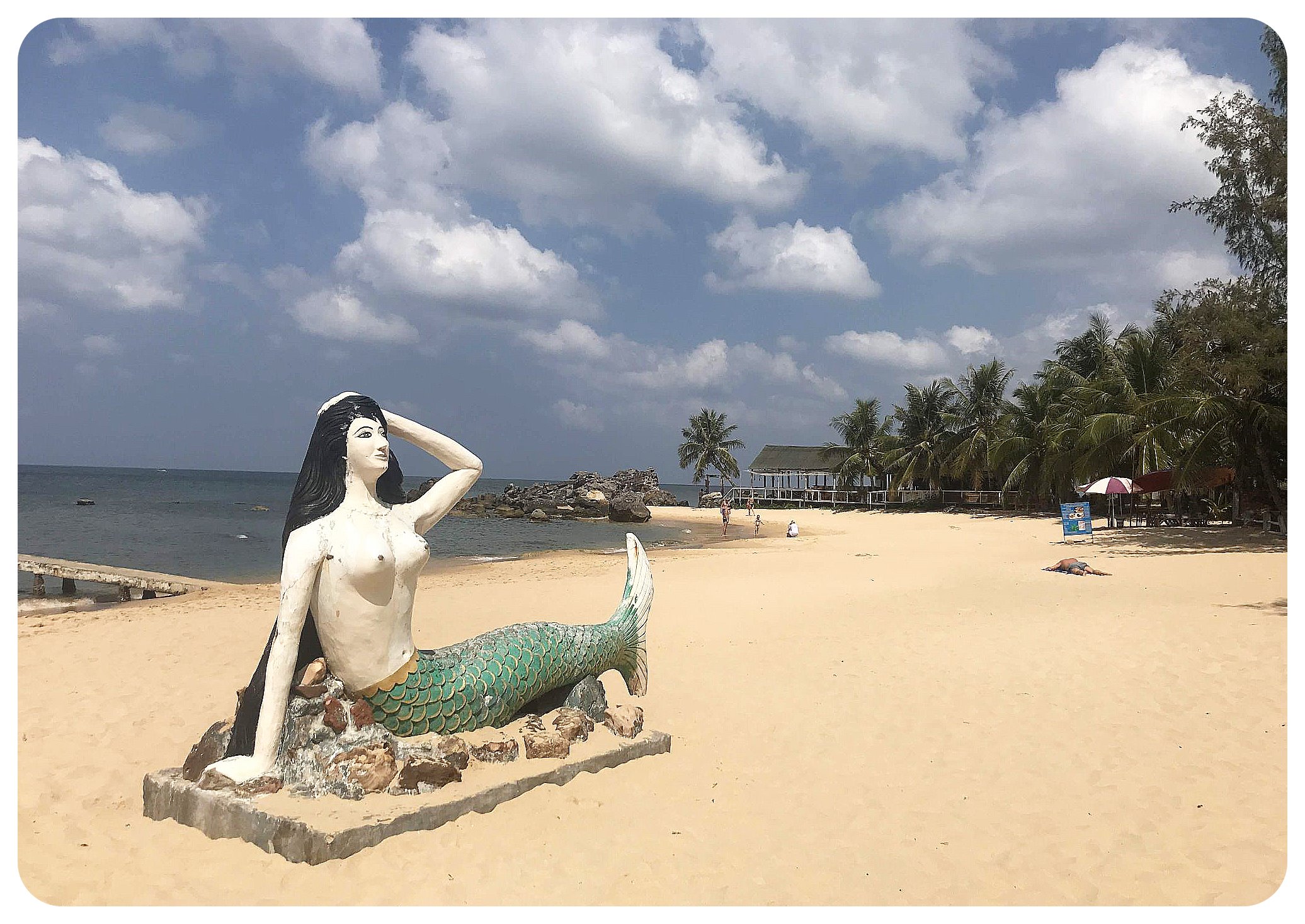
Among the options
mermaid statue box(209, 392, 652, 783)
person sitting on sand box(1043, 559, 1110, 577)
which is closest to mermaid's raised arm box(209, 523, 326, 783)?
mermaid statue box(209, 392, 652, 783)

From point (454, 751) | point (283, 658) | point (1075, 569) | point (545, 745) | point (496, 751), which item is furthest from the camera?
point (1075, 569)

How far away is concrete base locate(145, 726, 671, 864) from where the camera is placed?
3.48 metres

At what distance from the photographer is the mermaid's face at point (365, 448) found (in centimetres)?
401

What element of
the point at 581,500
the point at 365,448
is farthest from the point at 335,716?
the point at 581,500

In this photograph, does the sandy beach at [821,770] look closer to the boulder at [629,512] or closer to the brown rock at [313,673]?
the brown rock at [313,673]

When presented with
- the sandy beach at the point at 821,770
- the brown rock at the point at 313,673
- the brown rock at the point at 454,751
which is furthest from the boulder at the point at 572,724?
the brown rock at the point at 313,673

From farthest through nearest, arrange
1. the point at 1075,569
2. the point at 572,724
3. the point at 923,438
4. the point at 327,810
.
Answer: the point at 923,438 → the point at 1075,569 → the point at 572,724 → the point at 327,810

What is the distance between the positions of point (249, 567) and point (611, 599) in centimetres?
1356

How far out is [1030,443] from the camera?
33125 millimetres

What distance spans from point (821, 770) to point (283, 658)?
10.3ft

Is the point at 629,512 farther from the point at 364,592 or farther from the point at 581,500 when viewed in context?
the point at 364,592

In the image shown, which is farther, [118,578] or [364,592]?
[118,578]

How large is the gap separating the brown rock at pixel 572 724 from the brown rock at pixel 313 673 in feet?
4.48

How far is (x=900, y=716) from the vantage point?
5.96m
